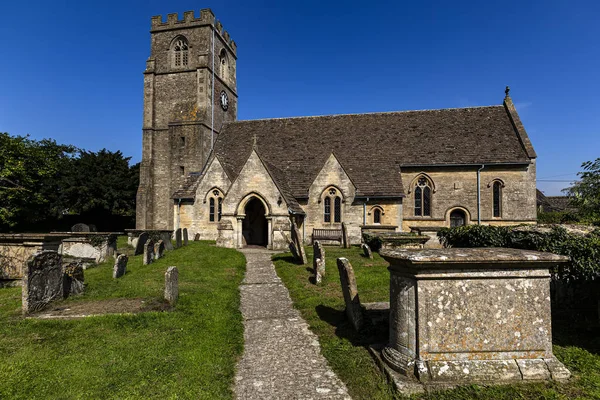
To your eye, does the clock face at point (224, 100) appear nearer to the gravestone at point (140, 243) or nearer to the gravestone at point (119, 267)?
the gravestone at point (140, 243)

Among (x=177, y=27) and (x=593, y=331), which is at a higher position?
(x=177, y=27)

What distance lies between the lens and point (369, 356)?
16.4 ft

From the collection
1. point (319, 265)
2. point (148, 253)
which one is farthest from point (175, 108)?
point (319, 265)

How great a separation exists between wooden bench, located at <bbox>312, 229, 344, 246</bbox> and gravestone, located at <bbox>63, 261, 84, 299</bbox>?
13607mm

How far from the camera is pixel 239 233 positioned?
64.1 ft

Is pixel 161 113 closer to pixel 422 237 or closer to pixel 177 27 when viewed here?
pixel 177 27

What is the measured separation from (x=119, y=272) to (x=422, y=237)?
40.0ft

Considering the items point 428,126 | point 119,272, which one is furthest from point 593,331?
point 428,126

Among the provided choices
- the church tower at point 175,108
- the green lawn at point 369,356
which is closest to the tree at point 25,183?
the church tower at point 175,108

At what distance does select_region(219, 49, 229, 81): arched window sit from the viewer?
3288 centimetres

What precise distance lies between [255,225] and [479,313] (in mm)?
20194

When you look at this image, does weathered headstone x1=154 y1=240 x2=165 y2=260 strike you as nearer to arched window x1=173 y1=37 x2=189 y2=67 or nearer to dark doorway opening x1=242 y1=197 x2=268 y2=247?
dark doorway opening x1=242 y1=197 x2=268 y2=247

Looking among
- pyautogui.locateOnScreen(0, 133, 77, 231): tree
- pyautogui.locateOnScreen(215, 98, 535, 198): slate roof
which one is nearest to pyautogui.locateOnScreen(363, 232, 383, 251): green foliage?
pyautogui.locateOnScreen(215, 98, 535, 198): slate roof

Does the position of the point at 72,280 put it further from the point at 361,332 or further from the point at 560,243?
the point at 560,243
